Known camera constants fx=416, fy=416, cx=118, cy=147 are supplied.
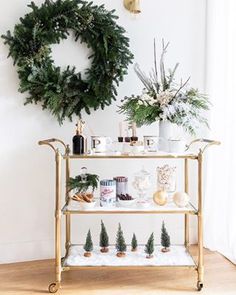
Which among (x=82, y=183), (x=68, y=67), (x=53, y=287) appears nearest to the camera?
(x=53, y=287)

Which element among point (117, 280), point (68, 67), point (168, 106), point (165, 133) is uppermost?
point (68, 67)

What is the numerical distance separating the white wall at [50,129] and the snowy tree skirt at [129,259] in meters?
0.39

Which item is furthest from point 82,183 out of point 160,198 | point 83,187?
point 160,198

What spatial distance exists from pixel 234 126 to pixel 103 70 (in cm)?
97

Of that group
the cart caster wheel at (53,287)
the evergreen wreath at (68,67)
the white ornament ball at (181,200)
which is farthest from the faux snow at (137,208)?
the evergreen wreath at (68,67)

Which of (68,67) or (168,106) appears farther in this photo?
(68,67)

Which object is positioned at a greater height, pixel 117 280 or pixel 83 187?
pixel 83 187

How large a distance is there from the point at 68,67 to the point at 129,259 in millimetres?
1362

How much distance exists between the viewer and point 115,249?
108 inches

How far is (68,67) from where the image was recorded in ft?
9.53

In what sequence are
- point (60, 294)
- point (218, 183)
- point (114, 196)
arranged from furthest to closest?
point (218, 183), point (114, 196), point (60, 294)

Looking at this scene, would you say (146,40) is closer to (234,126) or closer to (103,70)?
(103,70)

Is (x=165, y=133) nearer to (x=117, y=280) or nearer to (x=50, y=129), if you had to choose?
(x=50, y=129)

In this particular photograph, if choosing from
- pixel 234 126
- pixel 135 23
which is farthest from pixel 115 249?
pixel 135 23
